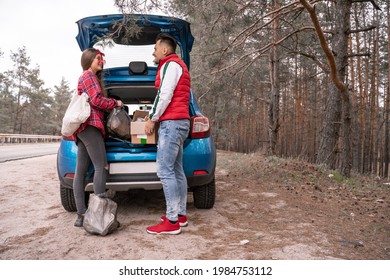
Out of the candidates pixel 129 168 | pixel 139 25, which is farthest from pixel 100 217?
pixel 139 25

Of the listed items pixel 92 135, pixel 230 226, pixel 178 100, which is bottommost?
pixel 230 226

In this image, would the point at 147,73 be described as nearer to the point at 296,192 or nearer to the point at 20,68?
the point at 296,192

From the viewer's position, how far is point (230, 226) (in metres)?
3.38

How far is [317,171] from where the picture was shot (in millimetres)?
6617

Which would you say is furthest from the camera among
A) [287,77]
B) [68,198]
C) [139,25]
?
[287,77]

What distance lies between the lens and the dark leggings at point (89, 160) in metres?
3.16

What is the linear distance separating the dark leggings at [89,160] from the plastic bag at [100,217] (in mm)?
135

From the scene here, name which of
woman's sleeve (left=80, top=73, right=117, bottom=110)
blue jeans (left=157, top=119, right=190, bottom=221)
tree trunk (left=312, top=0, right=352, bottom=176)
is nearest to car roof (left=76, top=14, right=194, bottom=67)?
woman's sleeve (left=80, top=73, right=117, bottom=110)

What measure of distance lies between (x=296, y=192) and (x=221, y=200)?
1.32 m

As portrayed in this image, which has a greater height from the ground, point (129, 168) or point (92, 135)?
point (92, 135)

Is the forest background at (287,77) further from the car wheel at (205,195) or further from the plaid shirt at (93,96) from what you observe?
the car wheel at (205,195)

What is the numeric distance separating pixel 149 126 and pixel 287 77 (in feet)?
77.3

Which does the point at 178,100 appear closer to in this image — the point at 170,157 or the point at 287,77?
the point at 170,157

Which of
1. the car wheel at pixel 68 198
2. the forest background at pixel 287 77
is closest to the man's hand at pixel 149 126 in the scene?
the car wheel at pixel 68 198
